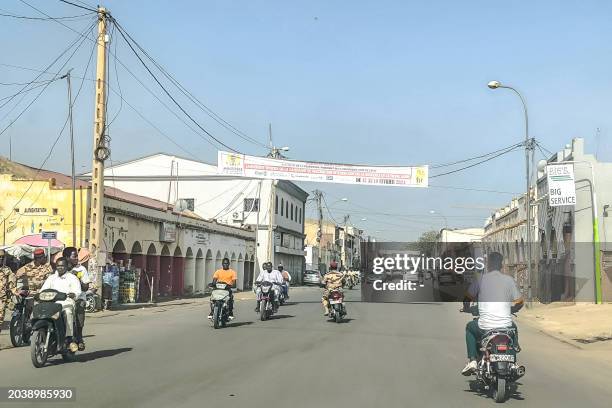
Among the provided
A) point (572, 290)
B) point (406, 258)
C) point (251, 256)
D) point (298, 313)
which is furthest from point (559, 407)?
point (251, 256)

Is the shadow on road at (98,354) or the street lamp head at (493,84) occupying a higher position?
the street lamp head at (493,84)

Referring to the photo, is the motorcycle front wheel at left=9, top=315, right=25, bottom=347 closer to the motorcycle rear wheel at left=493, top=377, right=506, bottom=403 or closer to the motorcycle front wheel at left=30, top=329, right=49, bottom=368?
the motorcycle front wheel at left=30, top=329, right=49, bottom=368

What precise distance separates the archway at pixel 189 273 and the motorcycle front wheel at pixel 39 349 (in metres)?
29.0

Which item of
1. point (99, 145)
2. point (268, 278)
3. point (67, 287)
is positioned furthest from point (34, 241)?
point (67, 287)

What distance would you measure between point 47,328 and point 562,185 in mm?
21442

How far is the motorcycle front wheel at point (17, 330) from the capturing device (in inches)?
464

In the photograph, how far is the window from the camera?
55.5m

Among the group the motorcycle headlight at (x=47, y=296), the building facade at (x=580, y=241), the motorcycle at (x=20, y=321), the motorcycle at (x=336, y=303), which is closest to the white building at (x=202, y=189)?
the building facade at (x=580, y=241)

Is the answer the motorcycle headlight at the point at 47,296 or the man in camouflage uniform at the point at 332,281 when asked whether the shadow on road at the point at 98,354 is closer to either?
the motorcycle headlight at the point at 47,296

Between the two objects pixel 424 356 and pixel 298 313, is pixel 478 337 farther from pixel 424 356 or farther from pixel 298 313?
pixel 298 313

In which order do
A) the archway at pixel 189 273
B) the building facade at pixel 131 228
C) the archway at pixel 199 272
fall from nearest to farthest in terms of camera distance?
the building facade at pixel 131 228, the archway at pixel 189 273, the archway at pixel 199 272

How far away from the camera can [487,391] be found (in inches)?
319

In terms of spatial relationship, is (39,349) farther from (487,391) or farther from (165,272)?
(165,272)

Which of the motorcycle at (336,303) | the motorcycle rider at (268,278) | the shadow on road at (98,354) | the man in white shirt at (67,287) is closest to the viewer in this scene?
the man in white shirt at (67,287)
